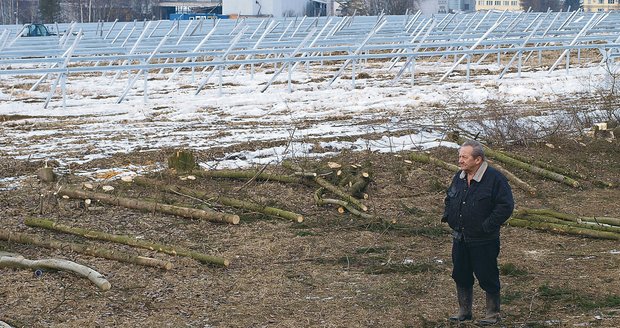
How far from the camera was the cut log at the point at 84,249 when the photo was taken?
27.5 feet

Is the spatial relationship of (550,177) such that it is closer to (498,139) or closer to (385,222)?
(498,139)

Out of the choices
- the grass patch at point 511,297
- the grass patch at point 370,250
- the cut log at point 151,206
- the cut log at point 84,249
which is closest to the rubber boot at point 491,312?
the grass patch at point 511,297

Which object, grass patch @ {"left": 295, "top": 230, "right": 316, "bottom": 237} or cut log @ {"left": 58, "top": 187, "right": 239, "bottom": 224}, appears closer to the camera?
grass patch @ {"left": 295, "top": 230, "right": 316, "bottom": 237}

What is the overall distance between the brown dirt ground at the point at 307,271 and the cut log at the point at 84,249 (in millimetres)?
51

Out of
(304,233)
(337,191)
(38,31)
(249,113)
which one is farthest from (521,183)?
(38,31)

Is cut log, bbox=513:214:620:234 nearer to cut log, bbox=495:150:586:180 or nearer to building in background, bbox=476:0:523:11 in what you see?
cut log, bbox=495:150:586:180

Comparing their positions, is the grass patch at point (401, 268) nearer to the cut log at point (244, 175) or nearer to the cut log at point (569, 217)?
the cut log at point (569, 217)

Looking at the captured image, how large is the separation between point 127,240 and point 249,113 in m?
9.25

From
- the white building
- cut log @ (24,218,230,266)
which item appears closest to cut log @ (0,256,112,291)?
cut log @ (24,218,230,266)

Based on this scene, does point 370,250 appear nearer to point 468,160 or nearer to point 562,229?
point 562,229

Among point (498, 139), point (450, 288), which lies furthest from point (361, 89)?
point (450, 288)

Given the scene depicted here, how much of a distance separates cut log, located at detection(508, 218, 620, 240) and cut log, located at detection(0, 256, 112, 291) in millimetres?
4094

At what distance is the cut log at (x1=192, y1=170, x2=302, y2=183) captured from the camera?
11.5 m

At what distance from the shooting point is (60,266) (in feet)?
26.3
